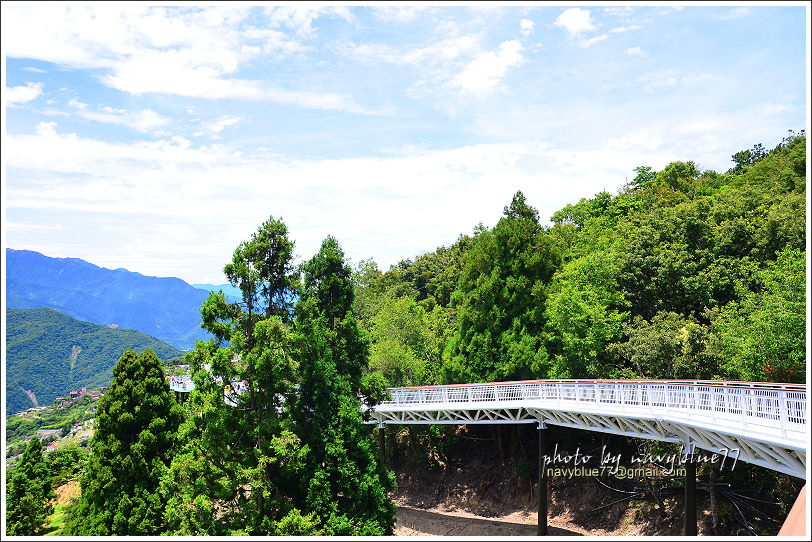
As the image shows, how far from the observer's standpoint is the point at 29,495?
20.9 metres

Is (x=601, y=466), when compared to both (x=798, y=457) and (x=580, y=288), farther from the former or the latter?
(x=798, y=457)

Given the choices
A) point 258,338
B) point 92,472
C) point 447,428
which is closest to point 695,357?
point 447,428

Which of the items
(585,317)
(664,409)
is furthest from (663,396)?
(585,317)

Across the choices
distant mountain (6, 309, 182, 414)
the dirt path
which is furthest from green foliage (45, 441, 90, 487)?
distant mountain (6, 309, 182, 414)

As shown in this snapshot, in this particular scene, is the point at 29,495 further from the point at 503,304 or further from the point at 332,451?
the point at 503,304

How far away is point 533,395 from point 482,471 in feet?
26.9

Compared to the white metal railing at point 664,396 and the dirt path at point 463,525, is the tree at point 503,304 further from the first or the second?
the dirt path at point 463,525

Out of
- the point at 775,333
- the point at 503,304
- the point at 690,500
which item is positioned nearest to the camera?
the point at 775,333

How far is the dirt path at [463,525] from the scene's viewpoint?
2106cm

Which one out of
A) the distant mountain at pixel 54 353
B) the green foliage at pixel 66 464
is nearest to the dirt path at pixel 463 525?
the green foliage at pixel 66 464

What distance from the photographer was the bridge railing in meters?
9.45

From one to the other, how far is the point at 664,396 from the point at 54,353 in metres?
145

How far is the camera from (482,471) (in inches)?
1013

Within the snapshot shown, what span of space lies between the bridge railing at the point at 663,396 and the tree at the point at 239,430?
7.56 metres
